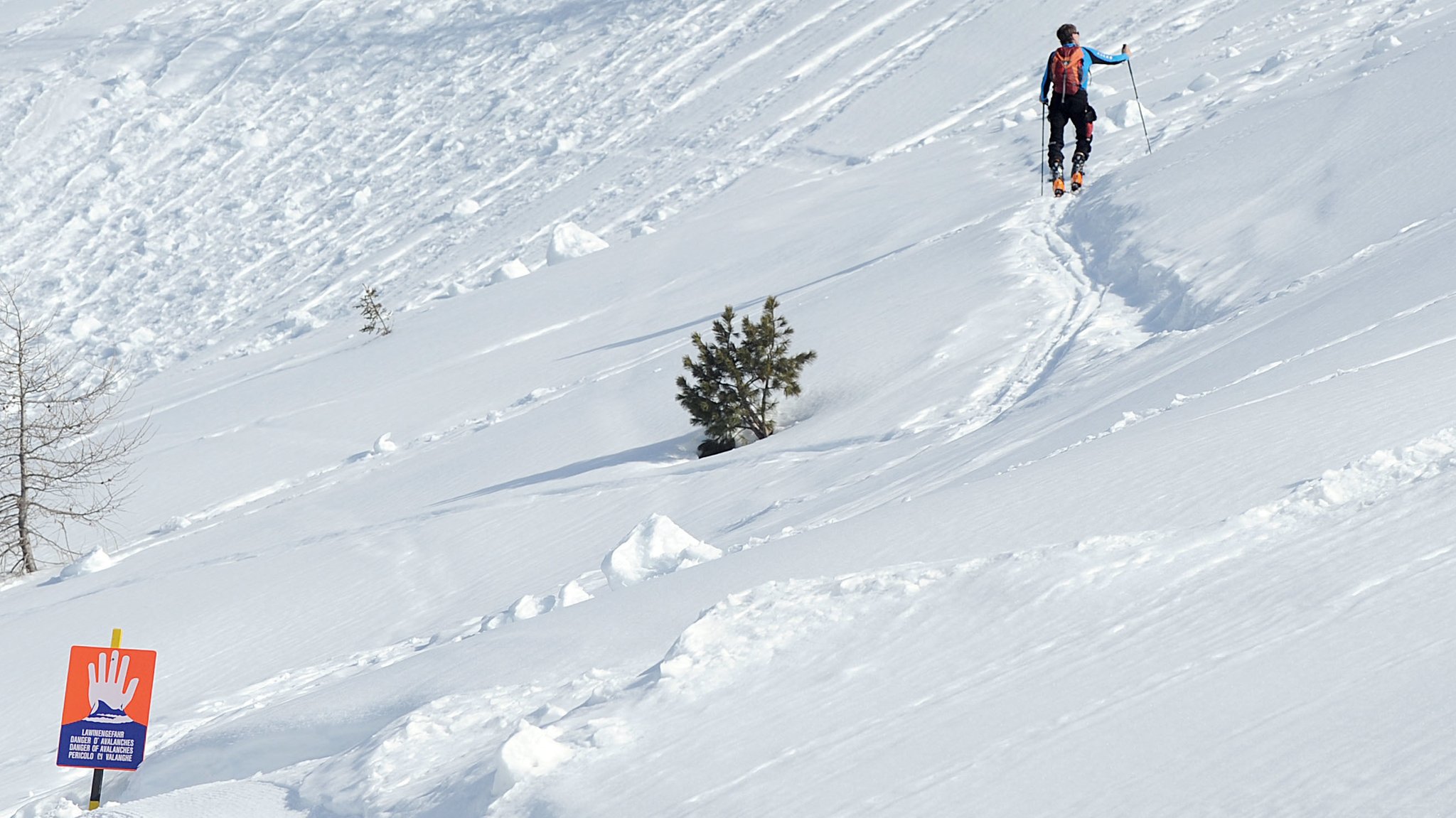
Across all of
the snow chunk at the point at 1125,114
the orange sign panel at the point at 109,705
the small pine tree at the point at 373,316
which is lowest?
the orange sign panel at the point at 109,705

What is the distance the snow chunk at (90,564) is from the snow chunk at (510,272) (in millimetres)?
8483

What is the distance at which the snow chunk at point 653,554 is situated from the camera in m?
5.69

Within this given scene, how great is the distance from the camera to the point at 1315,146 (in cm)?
1005

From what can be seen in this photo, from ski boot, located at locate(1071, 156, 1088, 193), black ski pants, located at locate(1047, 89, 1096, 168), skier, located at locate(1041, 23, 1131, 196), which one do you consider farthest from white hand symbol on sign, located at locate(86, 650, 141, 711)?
ski boot, located at locate(1071, 156, 1088, 193)

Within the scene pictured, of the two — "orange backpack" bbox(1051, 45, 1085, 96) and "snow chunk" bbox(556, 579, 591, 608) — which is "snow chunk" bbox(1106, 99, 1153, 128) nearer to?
"orange backpack" bbox(1051, 45, 1085, 96)

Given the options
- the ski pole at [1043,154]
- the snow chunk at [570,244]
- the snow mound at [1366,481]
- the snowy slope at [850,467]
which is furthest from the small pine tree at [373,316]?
the snow mound at [1366,481]

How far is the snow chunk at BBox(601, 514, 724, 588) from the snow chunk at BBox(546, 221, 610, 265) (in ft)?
42.2

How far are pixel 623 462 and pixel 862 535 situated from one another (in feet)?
15.4

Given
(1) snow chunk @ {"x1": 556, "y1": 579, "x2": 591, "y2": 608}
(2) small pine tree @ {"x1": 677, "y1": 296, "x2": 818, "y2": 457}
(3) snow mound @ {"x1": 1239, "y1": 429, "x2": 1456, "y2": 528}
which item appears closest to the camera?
(3) snow mound @ {"x1": 1239, "y1": 429, "x2": 1456, "y2": 528}

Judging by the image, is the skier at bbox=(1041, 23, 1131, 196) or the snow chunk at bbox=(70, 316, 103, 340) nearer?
the skier at bbox=(1041, 23, 1131, 196)

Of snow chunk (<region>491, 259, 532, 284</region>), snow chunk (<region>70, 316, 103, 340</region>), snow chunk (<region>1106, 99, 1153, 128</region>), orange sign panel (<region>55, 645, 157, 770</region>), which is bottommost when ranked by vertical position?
orange sign panel (<region>55, 645, 157, 770</region>)

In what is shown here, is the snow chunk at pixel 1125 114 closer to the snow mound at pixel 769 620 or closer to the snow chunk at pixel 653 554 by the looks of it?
the snow chunk at pixel 653 554

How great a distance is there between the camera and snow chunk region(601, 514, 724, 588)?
5.69m

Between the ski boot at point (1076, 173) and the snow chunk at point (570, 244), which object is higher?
the snow chunk at point (570, 244)
